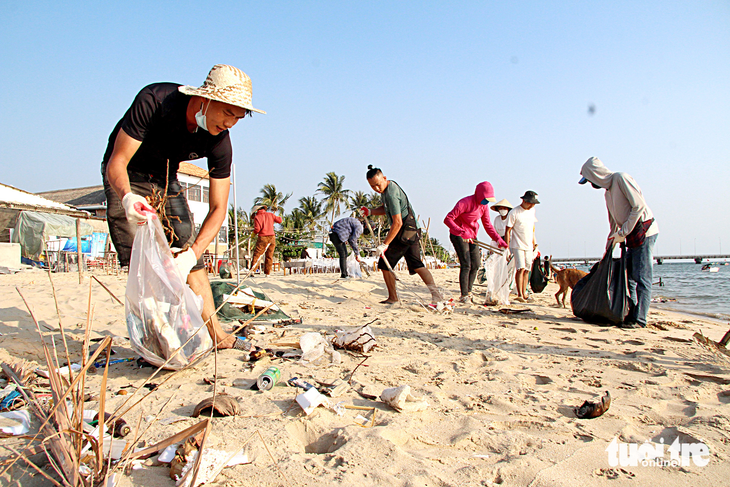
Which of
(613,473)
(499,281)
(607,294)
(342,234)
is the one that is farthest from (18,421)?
(342,234)

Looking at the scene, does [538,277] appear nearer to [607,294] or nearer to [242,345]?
[607,294]

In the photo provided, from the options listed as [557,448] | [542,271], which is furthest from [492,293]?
[557,448]

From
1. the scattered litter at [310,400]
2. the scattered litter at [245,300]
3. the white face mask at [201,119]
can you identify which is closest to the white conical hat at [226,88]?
the white face mask at [201,119]

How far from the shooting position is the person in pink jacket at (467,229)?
18.8 feet

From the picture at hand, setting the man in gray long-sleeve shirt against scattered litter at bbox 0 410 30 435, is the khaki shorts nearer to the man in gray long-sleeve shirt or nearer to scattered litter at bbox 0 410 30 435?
the man in gray long-sleeve shirt

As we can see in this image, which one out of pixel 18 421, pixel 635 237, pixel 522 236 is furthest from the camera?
pixel 522 236

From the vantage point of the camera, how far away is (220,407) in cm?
163

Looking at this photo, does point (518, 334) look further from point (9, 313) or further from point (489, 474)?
point (9, 313)

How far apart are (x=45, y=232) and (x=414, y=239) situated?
1593 cm

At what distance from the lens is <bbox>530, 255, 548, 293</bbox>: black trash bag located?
6.44 meters

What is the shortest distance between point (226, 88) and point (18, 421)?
5.83 ft

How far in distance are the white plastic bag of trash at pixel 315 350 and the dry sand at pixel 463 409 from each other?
0.08 meters

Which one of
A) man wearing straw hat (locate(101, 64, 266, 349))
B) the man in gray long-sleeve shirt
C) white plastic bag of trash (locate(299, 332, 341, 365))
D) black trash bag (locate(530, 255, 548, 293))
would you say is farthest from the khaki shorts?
man wearing straw hat (locate(101, 64, 266, 349))

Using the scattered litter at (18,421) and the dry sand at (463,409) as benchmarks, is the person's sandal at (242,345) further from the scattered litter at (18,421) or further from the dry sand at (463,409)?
the scattered litter at (18,421)
